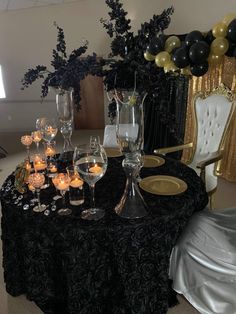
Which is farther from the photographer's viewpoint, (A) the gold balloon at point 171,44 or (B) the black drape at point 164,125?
(B) the black drape at point 164,125

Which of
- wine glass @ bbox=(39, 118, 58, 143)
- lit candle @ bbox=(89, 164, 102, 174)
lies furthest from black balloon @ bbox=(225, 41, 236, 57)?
lit candle @ bbox=(89, 164, 102, 174)

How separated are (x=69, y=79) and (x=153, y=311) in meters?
1.21

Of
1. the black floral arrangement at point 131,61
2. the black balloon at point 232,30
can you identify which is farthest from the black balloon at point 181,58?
the black floral arrangement at point 131,61

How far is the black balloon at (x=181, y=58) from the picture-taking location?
220cm

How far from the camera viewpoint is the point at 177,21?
4340mm

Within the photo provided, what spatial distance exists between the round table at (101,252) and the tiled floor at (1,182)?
0.36 meters

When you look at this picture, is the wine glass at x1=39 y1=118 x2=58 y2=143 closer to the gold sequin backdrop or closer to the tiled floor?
the tiled floor

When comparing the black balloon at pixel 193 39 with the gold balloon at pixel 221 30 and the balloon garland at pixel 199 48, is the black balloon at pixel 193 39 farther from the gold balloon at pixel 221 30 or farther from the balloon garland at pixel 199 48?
the gold balloon at pixel 221 30

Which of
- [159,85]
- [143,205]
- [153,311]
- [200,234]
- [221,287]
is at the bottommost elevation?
[153,311]

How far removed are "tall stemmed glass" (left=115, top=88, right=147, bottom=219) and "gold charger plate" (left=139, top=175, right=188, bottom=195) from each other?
0.17 m

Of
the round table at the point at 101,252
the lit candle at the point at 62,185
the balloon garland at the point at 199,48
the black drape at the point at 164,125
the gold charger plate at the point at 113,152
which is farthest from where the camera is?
the black drape at the point at 164,125

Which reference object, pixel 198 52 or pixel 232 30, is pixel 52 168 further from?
pixel 232 30

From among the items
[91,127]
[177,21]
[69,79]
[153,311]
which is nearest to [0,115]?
[91,127]

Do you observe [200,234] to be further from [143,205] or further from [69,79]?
[69,79]
